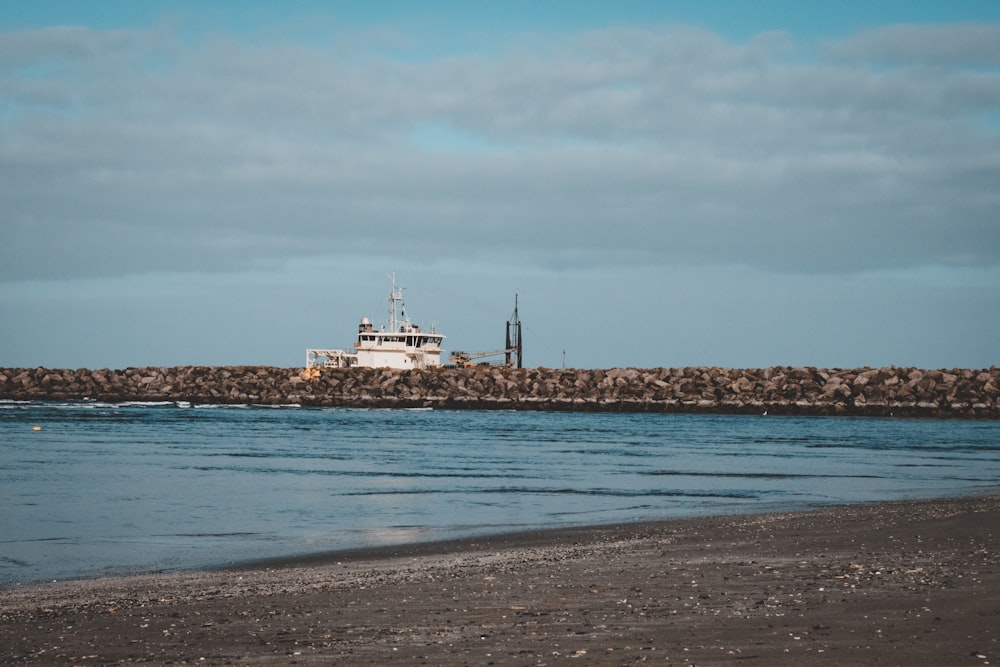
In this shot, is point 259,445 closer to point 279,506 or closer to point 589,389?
point 279,506

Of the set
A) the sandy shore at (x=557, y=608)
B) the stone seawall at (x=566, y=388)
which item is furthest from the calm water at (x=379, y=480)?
the stone seawall at (x=566, y=388)

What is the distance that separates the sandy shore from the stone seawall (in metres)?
51.8

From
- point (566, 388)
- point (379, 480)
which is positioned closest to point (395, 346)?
point (566, 388)

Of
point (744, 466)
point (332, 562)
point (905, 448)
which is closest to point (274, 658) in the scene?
point (332, 562)

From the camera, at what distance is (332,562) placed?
1095 cm

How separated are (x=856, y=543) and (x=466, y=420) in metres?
41.5

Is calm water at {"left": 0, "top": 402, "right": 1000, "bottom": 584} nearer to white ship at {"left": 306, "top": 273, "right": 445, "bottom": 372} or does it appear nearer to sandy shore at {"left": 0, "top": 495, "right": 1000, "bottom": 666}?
sandy shore at {"left": 0, "top": 495, "right": 1000, "bottom": 666}

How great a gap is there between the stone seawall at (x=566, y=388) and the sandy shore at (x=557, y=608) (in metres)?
51.8

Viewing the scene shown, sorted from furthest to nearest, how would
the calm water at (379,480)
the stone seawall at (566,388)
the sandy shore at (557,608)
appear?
the stone seawall at (566,388) → the calm water at (379,480) → the sandy shore at (557,608)

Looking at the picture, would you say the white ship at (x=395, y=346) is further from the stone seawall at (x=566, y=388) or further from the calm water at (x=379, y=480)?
the calm water at (x=379, y=480)

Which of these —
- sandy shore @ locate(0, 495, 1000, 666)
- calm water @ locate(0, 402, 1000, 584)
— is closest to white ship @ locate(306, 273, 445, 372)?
calm water @ locate(0, 402, 1000, 584)

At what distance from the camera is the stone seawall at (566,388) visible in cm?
6112

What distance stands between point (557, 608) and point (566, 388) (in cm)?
6163

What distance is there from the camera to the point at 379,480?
70.9 feet
